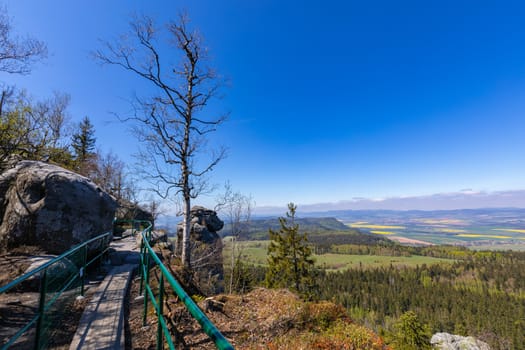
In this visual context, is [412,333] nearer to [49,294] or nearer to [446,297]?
[49,294]

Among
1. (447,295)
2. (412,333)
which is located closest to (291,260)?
(412,333)

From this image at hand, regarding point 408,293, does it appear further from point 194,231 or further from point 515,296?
point 194,231

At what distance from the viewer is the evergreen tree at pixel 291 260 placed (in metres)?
21.5

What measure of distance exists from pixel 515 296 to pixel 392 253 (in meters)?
63.3

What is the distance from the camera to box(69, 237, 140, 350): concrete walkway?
3334 mm

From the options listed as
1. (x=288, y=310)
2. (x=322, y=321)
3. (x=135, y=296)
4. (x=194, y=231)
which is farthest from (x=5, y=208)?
(x=194, y=231)

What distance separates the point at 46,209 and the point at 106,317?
15.8 ft

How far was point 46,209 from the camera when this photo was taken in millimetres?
6680

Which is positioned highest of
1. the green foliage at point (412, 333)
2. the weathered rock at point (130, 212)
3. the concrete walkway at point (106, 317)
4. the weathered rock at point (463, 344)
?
the weathered rock at point (130, 212)

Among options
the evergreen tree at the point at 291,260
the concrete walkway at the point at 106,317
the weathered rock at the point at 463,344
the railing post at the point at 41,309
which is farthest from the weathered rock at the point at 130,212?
the weathered rock at the point at 463,344

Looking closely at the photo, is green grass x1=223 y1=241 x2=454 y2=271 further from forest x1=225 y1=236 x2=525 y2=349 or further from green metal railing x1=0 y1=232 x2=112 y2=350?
green metal railing x1=0 y1=232 x2=112 y2=350

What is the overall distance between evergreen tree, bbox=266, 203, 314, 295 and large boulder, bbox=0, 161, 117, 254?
16832 millimetres

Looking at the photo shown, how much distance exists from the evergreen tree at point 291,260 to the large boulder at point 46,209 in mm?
16832

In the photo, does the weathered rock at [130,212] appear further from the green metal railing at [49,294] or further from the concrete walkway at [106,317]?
the green metal railing at [49,294]
